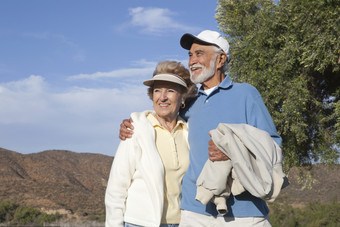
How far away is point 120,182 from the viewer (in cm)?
400

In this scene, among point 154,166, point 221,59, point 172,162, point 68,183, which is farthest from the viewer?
point 68,183

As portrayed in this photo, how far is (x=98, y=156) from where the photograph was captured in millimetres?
50688

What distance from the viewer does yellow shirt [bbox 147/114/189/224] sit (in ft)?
13.0

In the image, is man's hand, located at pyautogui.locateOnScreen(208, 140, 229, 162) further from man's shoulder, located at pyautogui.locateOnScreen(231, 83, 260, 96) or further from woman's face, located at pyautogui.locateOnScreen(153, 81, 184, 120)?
woman's face, located at pyautogui.locateOnScreen(153, 81, 184, 120)

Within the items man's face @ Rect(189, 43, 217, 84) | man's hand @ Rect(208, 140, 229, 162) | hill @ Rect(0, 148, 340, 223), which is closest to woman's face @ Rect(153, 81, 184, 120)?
man's face @ Rect(189, 43, 217, 84)

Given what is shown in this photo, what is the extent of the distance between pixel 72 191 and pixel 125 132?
34.3 metres

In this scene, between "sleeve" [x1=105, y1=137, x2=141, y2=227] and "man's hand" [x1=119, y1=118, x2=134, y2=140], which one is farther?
"man's hand" [x1=119, y1=118, x2=134, y2=140]

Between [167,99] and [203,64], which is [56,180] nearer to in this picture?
[167,99]

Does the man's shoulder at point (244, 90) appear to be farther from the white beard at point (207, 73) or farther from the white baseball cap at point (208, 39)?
the white baseball cap at point (208, 39)

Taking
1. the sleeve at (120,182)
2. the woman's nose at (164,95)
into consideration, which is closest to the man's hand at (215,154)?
the sleeve at (120,182)

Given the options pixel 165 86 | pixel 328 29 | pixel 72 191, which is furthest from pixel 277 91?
pixel 72 191

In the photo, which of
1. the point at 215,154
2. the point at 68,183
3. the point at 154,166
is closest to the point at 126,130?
the point at 154,166

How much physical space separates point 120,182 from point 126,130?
506 mm

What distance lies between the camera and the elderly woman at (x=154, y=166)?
12.8 ft
